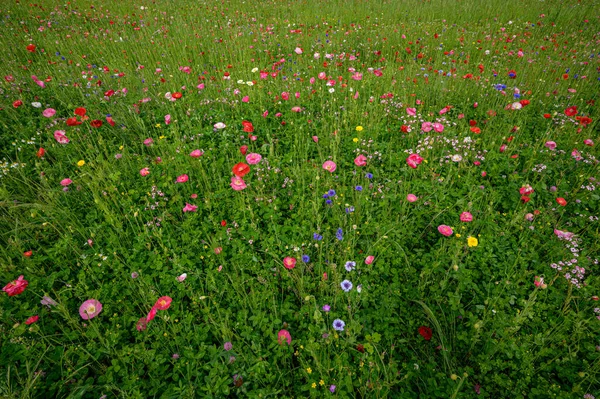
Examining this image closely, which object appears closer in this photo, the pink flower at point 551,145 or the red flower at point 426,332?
the red flower at point 426,332

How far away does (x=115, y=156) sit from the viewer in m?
3.06

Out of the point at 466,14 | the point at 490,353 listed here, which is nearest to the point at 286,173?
the point at 490,353

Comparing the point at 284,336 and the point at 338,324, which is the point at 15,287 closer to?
the point at 284,336

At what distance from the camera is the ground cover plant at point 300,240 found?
1.74 m

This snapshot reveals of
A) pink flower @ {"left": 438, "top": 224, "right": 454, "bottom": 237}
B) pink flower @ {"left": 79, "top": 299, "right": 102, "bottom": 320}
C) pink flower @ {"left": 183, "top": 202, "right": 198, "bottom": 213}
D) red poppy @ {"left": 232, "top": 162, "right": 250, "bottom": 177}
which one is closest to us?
pink flower @ {"left": 79, "top": 299, "right": 102, "bottom": 320}

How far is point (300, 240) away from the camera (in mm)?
2439

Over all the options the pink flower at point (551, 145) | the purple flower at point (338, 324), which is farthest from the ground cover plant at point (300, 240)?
the pink flower at point (551, 145)

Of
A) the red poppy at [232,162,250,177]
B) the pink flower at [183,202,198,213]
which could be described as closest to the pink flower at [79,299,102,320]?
the pink flower at [183,202,198,213]

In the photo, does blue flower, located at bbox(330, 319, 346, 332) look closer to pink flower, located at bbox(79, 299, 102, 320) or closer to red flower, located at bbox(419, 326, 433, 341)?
red flower, located at bbox(419, 326, 433, 341)

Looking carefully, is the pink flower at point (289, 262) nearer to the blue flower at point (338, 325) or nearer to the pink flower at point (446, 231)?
the blue flower at point (338, 325)

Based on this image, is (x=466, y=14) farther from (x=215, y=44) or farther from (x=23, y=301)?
(x=23, y=301)

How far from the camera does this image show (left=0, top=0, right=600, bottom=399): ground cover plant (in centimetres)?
174

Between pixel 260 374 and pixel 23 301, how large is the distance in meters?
1.87

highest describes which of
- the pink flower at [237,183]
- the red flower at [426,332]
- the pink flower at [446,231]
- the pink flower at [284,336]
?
the pink flower at [237,183]
